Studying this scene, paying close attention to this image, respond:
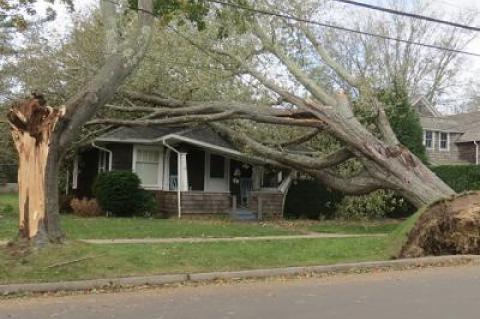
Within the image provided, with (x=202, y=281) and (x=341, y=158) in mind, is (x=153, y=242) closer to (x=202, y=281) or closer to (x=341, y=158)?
(x=202, y=281)

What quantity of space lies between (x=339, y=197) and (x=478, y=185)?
244 inches

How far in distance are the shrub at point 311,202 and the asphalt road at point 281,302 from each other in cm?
1446

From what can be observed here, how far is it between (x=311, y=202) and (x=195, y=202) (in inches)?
201

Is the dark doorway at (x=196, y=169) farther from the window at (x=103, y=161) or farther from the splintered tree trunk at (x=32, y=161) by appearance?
the splintered tree trunk at (x=32, y=161)

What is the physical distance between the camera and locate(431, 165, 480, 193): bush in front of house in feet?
87.3

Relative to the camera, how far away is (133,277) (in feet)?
31.8

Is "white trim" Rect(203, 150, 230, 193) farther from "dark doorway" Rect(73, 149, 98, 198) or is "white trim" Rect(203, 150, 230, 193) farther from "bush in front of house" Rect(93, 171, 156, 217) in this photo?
"dark doorway" Rect(73, 149, 98, 198)

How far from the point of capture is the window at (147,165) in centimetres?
2372

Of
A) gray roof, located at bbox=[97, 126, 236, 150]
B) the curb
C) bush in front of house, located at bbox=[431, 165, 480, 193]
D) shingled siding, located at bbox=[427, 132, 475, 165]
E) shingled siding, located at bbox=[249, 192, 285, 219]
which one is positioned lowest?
the curb

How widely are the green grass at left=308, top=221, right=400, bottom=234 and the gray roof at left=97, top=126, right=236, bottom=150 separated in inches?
192

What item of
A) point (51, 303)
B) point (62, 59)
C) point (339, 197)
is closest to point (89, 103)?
point (51, 303)

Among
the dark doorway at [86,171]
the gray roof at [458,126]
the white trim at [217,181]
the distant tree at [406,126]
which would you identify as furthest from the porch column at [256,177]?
the gray roof at [458,126]

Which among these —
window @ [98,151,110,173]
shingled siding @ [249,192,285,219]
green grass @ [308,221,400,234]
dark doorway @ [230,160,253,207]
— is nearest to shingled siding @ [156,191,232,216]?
shingled siding @ [249,192,285,219]

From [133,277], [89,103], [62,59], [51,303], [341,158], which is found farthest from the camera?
[62,59]
